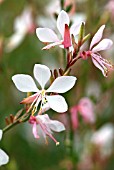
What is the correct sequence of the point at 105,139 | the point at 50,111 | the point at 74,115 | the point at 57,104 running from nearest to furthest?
the point at 57,104, the point at 74,115, the point at 50,111, the point at 105,139

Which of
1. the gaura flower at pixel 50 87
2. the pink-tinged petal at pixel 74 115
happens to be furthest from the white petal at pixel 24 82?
the pink-tinged petal at pixel 74 115

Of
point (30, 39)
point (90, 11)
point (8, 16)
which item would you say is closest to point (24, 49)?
point (30, 39)

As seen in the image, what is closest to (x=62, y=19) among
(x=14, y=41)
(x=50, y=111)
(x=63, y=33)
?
(x=63, y=33)

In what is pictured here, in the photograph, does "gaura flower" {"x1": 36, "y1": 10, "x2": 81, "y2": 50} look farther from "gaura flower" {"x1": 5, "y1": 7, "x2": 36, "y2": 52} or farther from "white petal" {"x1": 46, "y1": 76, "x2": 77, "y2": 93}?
"gaura flower" {"x1": 5, "y1": 7, "x2": 36, "y2": 52}

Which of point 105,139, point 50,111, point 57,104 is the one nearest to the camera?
point 57,104

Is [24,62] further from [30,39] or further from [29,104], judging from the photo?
[29,104]

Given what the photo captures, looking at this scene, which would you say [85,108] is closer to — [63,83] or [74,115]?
[74,115]

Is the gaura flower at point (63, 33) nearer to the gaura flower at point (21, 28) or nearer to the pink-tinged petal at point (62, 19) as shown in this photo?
the pink-tinged petal at point (62, 19)
